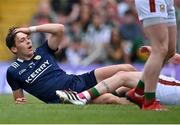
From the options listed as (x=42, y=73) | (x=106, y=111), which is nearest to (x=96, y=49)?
(x=42, y=73)

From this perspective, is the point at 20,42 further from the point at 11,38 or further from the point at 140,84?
the point at 140,84

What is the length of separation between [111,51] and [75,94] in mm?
9178

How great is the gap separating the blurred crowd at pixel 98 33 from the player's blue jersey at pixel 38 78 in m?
8.34

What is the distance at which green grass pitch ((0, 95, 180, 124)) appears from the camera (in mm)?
9188

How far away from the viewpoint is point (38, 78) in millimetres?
11812

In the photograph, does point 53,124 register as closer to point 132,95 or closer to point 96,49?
point 132,95

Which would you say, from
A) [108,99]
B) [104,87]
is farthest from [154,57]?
[108,99]

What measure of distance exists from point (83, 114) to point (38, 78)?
2.07 metres

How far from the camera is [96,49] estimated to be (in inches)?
833

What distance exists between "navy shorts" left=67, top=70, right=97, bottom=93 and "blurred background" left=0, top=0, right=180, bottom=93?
7.91 m

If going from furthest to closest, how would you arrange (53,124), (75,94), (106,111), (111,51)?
(111,51) → (75,94) → (106,111) → (53,124)

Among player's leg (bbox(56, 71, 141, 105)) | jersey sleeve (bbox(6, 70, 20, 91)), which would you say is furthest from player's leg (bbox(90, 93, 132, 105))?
jersey sleeve (bbox(6, 70, 20, 91))

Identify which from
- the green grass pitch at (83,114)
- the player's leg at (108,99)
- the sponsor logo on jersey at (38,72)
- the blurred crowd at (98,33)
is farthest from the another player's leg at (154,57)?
the blurred crowd at (98,33)

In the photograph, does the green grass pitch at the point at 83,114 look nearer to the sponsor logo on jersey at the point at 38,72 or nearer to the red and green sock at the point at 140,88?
the red and green sock at the point at 140,88
